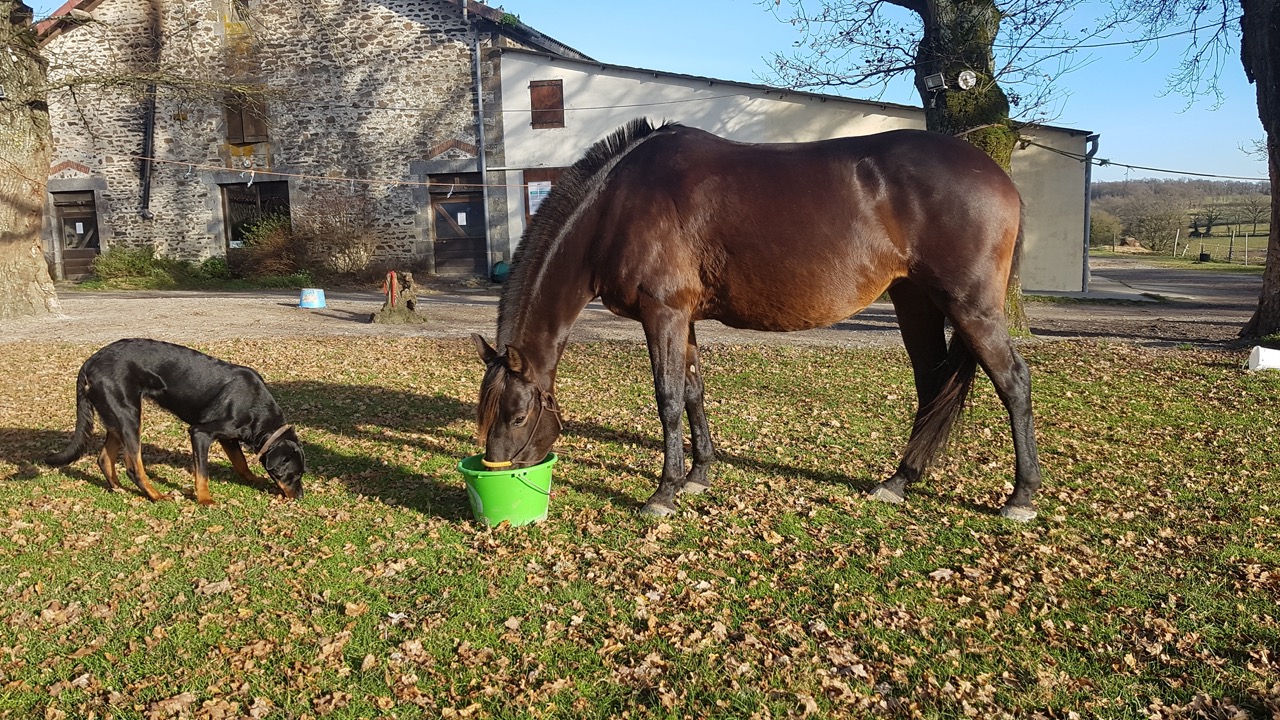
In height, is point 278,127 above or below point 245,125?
below

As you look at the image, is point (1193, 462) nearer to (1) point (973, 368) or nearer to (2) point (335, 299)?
(1) point (973, 368)

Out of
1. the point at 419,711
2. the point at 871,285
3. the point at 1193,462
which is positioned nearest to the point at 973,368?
the point at 871,285

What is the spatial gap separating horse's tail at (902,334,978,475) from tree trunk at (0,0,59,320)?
1361 cm

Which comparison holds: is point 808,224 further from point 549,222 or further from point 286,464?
point 286,464

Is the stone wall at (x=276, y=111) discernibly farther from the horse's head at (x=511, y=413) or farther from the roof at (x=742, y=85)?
the horse's head at (x=511, y=413)

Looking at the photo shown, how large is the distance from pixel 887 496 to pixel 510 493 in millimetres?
2286

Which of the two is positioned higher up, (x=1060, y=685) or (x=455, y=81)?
(x=455, y=81)

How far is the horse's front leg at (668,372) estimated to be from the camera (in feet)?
15.6

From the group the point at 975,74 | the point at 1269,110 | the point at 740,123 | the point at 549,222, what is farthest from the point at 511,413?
the point at 740,123

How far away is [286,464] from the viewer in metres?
5.00

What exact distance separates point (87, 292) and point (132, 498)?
18.6 metres

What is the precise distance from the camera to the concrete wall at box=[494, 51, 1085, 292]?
65.5ft

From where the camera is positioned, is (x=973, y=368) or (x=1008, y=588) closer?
(x=1008, y=588)

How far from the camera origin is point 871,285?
478 centimetres
